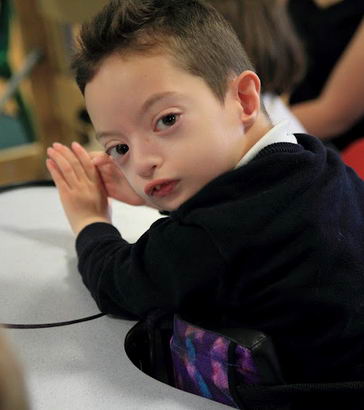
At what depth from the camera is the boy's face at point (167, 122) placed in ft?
1.84

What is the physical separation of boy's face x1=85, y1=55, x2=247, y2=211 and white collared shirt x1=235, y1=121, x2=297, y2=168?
→ 1 centimetres

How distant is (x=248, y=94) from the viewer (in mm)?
605

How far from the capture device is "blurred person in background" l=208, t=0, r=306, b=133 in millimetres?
1188

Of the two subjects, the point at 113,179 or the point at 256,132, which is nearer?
the point at 256,132

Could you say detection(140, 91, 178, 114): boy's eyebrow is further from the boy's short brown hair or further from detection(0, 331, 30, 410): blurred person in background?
detection(0, 331, 30, 410): blurred person in background

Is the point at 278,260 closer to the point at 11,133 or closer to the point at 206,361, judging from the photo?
the point at 206,361

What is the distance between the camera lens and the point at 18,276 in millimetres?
736

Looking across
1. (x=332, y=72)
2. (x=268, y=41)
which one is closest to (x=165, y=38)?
(x=268, y=41)

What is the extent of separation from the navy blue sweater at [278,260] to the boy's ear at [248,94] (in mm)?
54

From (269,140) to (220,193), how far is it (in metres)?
0.08

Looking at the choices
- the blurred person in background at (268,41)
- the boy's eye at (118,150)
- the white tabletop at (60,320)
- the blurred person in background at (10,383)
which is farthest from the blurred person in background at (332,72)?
the blurred person in background at (10,383)

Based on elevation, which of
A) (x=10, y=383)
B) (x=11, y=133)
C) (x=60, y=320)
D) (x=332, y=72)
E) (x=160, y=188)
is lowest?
(x=11, y=133)

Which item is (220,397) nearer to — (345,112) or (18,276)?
(18,276)

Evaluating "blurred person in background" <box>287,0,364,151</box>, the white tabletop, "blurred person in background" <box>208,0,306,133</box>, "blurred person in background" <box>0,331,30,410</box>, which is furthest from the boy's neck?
"blurred person in background" <box>287,0,364,151</box>
